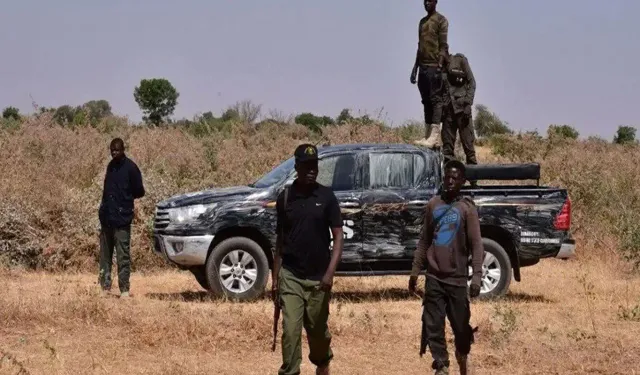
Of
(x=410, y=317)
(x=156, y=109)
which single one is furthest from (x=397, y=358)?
(x=156, y=109)

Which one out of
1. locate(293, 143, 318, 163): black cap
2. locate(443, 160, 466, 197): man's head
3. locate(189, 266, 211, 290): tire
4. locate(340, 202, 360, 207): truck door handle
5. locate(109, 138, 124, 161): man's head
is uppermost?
locate(109, 138, 124, 161): man's head

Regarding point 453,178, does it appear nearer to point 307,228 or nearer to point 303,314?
point 307,228

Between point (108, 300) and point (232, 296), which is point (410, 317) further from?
point (108, 300)

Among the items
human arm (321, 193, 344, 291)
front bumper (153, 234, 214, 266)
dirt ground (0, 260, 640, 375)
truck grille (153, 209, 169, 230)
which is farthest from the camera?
truck grille (153, 209, 169, 230)

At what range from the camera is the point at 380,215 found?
532 inches

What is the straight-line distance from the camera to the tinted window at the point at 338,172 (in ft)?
44.8

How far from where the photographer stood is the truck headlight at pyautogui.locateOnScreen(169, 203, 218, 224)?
13.4 meters

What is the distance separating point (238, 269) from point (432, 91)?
3.87 metres

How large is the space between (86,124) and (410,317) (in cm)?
1918

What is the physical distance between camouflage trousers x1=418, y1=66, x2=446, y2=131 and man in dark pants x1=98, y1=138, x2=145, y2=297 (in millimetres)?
4282

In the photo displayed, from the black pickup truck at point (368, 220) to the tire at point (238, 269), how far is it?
0.01 m

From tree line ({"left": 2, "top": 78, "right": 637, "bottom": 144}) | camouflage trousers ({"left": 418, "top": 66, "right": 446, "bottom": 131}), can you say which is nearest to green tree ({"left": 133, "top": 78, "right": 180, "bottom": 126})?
tree line ({"left": 2, "top": 78, "right": 637, "bottom": 144})

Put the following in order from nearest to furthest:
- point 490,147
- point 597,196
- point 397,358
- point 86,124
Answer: point 397,358, point 597,196, point 86,124, point 490,147

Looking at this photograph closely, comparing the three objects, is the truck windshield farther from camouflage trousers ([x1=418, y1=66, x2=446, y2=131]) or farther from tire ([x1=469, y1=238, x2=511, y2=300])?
tire ([x1=469, y1=238, x2=511, y2=300])
